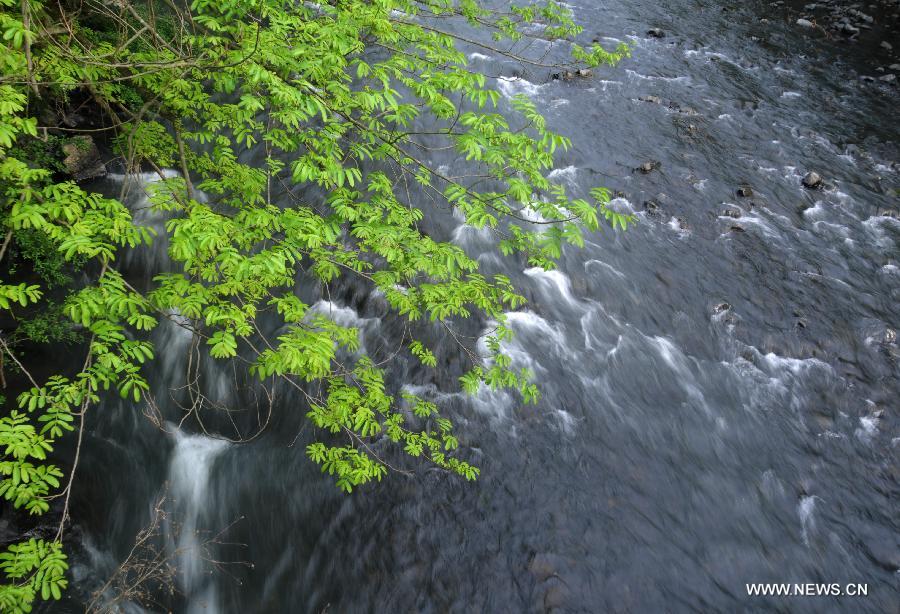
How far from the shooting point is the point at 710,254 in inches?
477

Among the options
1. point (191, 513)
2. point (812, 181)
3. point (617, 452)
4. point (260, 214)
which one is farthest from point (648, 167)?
point (191, 513)

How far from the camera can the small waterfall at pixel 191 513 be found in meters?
7.22

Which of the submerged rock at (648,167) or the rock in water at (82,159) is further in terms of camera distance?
the submerged rock at (648,167)

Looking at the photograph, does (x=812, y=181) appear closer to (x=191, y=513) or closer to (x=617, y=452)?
(x=617, y=452)

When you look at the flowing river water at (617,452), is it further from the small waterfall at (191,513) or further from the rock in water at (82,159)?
the rock in water at (82,159)

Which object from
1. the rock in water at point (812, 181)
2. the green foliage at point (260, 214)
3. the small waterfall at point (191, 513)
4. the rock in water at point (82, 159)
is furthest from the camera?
the rock in water at point (812, 181)

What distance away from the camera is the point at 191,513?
787cm

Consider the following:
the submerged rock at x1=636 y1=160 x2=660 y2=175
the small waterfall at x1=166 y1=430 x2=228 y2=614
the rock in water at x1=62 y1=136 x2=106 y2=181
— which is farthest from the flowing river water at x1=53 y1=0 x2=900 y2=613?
the rock in water at x1=62 y1=136 x2=106 y2=181

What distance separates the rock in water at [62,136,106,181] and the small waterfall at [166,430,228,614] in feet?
18.9

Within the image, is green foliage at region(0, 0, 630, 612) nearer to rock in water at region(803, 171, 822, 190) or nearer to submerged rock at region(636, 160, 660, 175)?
submerged rock at region(636, 160, 660, 175)

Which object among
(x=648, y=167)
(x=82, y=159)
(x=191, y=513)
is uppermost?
(x=648, y=167)

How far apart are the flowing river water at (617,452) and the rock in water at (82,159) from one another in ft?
1.37

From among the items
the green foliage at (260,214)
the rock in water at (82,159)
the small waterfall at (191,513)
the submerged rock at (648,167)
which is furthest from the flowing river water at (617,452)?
the green foliage at (260,214)

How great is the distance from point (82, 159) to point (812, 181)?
52.9 ft
